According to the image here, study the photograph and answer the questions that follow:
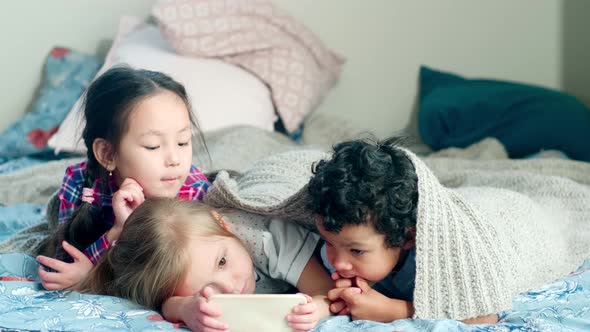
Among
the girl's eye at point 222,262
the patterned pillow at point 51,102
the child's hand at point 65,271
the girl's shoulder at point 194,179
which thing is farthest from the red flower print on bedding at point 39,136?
the girl's eye at point 222,262

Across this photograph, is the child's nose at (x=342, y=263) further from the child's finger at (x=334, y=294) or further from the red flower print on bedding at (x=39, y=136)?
the red flower print on bedding at (x=39, y=136)

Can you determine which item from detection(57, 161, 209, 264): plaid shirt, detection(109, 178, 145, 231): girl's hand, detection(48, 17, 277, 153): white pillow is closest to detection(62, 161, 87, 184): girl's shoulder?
detection(57, 161, 209, 264): plaid shirt

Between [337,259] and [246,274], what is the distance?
170 mm

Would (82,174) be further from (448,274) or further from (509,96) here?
(509,96)

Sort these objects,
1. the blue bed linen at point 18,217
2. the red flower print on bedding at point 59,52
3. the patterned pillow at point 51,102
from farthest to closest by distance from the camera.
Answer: the red flower print on bedding at point 59,52
the patterned pillow at point 51,102
the blue bed linen at point 18,217

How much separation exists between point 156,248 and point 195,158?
38.3 inches

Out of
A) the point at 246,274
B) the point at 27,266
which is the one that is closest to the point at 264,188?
the point at 246,274

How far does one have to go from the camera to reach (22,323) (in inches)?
49.7

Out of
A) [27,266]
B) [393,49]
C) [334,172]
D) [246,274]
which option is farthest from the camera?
[393,49]

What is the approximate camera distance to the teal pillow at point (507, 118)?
2461mm

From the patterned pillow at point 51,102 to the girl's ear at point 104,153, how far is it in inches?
41.3

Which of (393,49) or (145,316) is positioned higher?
(393,49)

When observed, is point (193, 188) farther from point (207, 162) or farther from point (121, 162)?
point (207, 162)

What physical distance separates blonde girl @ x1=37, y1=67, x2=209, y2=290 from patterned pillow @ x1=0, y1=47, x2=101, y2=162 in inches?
39.9
